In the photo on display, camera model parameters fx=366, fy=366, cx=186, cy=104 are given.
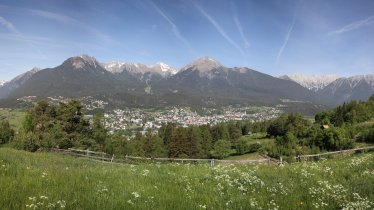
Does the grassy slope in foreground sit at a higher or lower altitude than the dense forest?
higher

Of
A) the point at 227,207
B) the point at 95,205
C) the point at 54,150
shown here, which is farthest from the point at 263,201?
the point at 54,150

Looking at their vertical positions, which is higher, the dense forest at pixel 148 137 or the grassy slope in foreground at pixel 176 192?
the grassy slope in foreground at pixel 176 192

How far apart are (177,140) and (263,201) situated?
337ft

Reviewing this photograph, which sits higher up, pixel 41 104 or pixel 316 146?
pixel 41 104

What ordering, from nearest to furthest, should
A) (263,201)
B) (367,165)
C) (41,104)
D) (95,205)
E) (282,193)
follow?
1. (95,205)
2. (263,201)
3. (282,193)
4. (367,165)
5. (41,104)

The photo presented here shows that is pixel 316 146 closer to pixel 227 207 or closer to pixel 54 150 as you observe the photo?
pixel 54 150

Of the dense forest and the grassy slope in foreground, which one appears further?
the dense forest

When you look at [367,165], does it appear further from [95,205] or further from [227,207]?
[95,205]

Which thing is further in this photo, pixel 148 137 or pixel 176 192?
pixel 148 137

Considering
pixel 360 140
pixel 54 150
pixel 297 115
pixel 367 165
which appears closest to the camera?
pixel 367 165

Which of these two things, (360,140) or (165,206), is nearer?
(165,206)

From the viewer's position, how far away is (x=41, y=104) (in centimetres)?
10094

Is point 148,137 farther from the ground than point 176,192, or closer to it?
closer to it

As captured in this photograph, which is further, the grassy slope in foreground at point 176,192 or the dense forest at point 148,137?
the dense forest at point 148,137
